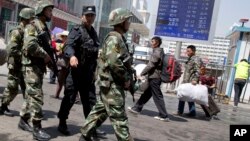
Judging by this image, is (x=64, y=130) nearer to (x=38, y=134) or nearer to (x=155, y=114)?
(x=38, y=134)

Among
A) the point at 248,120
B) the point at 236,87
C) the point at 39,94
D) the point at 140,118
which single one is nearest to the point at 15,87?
the point at 39,94

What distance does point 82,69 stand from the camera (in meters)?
5.06

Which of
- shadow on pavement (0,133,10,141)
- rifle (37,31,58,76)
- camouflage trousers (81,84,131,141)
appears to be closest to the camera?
camouflage trousers (81,84,131,141)

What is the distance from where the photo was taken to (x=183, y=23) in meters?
13.6

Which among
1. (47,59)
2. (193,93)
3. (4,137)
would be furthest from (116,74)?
(193,93)

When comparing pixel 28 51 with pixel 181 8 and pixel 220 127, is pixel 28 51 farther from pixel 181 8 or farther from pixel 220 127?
pixel 181 8

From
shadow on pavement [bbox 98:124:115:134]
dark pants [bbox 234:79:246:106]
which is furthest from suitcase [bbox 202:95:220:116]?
dark pants [bbox 234:79:246:106]

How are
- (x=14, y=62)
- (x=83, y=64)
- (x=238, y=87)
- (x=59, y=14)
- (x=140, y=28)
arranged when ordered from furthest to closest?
(x=140, y=28), (x=59, y=14), (x=238, y=87), (x=14, y=62), (x=83, y=64)

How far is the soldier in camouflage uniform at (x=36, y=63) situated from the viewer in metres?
4.66

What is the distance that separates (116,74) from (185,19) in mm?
9843

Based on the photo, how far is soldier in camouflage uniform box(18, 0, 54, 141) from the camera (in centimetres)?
466

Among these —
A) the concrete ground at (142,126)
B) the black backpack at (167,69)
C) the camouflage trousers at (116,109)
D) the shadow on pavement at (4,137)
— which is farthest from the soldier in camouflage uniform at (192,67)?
the shadow on pavement at (4,137)

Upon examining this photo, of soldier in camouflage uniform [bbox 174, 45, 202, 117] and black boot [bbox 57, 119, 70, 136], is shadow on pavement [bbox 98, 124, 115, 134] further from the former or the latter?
soldier in camouflage uniform [bbox 174, 45, 202, 117]

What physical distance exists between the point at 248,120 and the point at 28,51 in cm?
705
